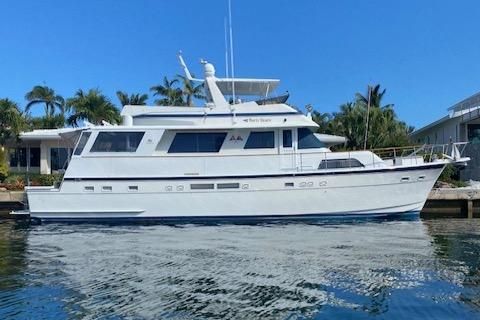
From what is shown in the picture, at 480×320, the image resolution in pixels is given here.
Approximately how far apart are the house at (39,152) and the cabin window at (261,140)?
1373 centimetres

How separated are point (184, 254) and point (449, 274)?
5189 millimetres

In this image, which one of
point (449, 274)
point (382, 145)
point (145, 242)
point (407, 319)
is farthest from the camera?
point (382, 145)

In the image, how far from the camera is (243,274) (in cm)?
876

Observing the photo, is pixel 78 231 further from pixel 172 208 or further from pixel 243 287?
pixel 243 287

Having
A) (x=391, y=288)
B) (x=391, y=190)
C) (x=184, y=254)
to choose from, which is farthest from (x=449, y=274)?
(x=391, y=190)

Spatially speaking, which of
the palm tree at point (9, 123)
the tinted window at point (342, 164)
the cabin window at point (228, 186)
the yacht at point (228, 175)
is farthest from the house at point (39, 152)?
the tinted window at point (342, 164)

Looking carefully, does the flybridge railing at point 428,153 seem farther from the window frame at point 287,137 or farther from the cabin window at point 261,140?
the cabin window at point 261,140

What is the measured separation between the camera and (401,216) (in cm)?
1736

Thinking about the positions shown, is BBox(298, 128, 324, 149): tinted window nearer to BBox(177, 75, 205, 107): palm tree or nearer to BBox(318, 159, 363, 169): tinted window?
BBox(318, 159, 363, 169): tinted window

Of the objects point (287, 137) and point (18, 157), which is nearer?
point (287, 137)

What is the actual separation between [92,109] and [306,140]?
20.8m

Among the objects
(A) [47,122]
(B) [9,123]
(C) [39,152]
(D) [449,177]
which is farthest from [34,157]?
(D) [449,177]

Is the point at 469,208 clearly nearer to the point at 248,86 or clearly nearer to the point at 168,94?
the point at 248,86

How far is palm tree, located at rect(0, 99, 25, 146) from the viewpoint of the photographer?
2919cm
